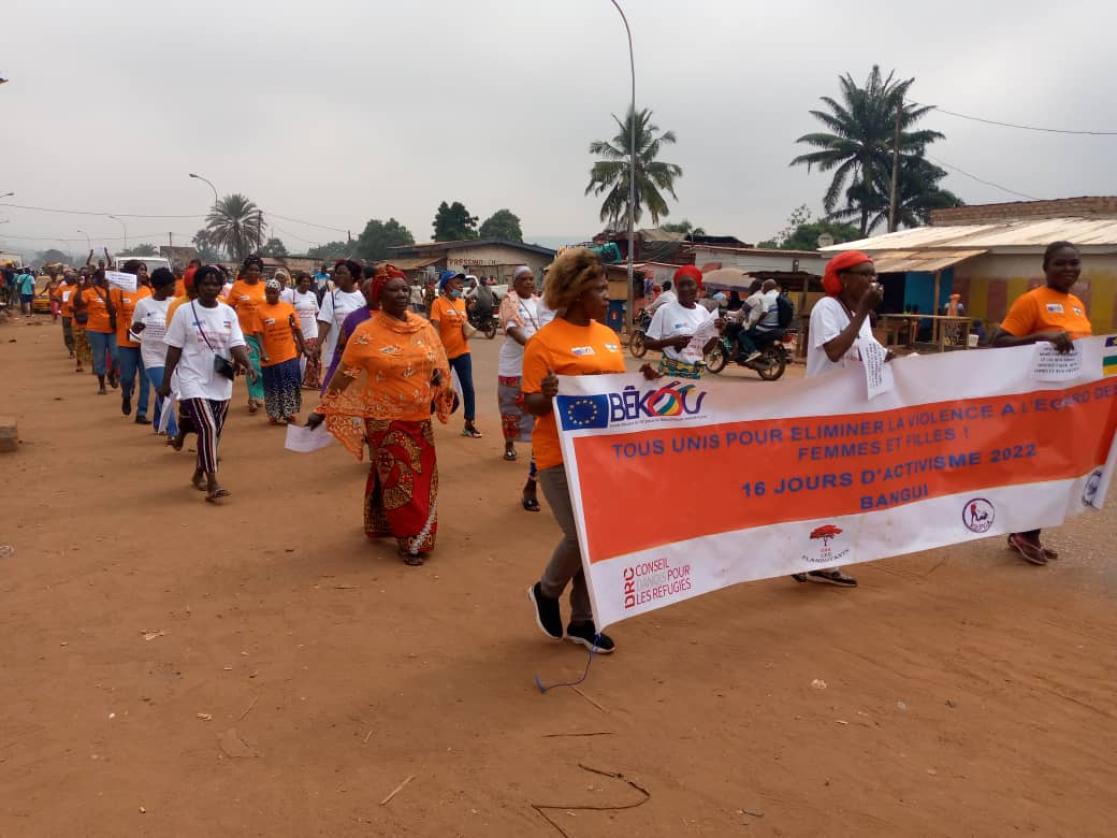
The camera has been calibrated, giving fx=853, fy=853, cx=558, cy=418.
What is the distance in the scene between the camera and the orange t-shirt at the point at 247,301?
31.5 ft

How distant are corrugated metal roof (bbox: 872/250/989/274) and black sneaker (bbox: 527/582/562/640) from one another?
18.4 metres

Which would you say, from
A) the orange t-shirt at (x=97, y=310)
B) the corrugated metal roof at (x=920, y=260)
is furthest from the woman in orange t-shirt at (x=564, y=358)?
the corrugated metal roof at (x=920, y=260)

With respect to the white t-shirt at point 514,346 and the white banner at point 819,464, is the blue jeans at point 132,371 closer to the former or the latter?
the white t-shirt at point 514,346

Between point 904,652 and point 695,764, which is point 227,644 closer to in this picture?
point 695,764

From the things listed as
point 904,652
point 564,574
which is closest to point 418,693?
point 564,574

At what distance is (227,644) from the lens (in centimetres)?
411

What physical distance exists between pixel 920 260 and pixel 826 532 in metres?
18.6

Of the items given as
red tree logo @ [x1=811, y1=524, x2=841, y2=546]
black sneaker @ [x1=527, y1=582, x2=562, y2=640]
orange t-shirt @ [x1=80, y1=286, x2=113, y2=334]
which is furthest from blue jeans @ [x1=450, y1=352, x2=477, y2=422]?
orange t-shirt @ [x1=80, y1=286, x2=113, y2=334]

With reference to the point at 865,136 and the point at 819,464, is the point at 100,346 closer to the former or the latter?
the point at 819,464

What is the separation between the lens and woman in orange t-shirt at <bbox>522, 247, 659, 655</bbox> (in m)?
3.65

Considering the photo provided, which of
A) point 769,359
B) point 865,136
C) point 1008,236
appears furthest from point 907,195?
point 769,359

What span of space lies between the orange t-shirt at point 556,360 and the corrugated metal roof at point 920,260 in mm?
18259

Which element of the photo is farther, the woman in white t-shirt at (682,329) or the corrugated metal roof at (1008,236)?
the corrugated metal roof at (1008,236)

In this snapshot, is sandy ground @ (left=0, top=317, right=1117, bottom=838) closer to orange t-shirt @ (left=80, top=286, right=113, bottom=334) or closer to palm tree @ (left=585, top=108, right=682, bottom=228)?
orange t-shirt @ (left=80, top=286, right=113, bottom=334)
